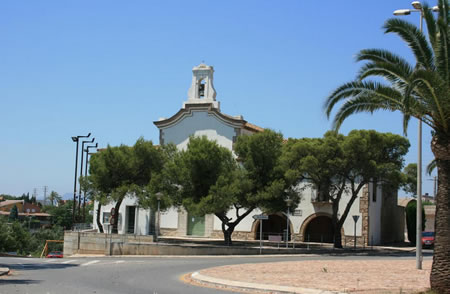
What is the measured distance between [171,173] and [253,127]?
1413 centimetres

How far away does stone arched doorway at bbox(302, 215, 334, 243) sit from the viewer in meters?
42.5

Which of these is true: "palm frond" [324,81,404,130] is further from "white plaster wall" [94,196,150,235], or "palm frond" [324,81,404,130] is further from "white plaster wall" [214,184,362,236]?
"white plaster wall" [94,196,150,235]

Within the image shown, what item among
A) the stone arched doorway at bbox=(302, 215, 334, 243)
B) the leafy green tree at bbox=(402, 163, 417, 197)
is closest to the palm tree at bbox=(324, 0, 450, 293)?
the leafy green tree at bbox=(402, 163, 417, 197)

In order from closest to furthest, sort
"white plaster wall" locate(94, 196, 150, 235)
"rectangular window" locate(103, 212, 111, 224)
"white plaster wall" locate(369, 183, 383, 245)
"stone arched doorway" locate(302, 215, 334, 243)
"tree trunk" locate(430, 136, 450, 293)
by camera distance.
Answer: "tree trunk" locate(430, 136, 450, 293) < "white plaster wall" locate(369, 183, 383, 245) < "stone arched doorway" locate(302, 215, 334, 243) < "white plaster wall" locate(94, 196, 150, 235) < "rectangular window" locate(103, 212, 111, 224)

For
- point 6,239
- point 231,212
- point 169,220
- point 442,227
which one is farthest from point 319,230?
point 6,239

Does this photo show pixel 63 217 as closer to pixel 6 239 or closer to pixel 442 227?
pixel 6 239

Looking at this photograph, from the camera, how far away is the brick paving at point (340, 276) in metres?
14.9

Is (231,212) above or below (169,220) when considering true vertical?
above

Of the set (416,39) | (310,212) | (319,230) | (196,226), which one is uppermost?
(416,39)

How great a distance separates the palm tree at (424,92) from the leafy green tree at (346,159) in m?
17.9

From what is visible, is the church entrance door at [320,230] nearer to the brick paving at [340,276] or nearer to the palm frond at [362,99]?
the brick paving at [340,276]

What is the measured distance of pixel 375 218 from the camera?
42250 mm

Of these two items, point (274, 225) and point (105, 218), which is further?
point (105, 218)

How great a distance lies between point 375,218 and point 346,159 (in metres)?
9.86
